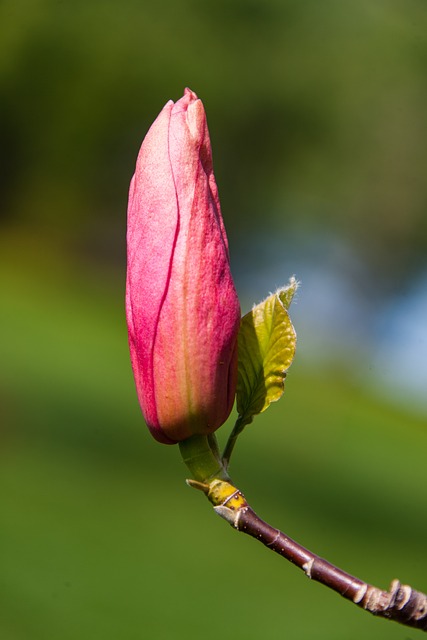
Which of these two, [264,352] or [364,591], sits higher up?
[264,352]

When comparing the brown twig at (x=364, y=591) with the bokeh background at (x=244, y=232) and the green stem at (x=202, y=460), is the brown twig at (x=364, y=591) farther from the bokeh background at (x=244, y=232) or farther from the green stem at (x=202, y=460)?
the bokeh background at (x=244, y=232)

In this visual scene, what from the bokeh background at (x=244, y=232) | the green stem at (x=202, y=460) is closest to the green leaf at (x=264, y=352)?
the green stem at (x=202, y=460)

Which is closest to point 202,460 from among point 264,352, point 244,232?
point 264,352

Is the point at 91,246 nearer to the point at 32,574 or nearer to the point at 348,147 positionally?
the point at 348,147

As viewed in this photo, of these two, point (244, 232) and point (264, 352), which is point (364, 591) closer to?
point (264, 352)

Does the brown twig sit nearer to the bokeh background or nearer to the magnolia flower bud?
the magnolia flower bud

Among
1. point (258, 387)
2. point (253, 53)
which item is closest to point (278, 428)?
point (253, 53)

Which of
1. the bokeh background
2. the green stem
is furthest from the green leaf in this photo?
the bokeh background
